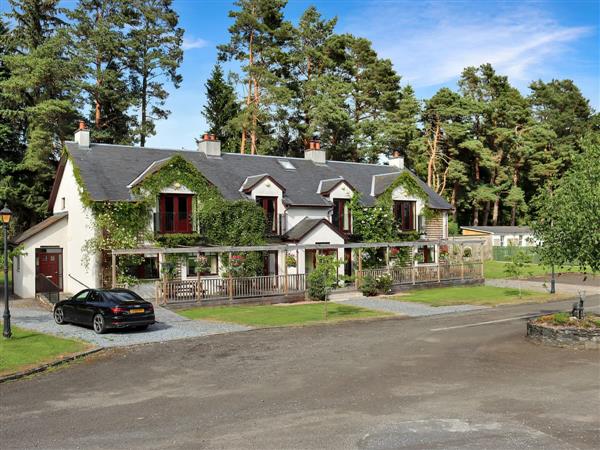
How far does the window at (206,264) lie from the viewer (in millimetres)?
29547

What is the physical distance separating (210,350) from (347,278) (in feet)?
49.0

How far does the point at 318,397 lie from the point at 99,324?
10.5m

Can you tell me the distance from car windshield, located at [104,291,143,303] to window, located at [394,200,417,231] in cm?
2312

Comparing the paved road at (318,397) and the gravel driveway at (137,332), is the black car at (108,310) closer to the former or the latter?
the gravel driveway at (137,332)

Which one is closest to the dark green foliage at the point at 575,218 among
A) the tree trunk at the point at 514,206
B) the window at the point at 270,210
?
the window at the point at 270,210

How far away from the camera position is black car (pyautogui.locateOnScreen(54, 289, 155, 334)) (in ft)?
60.4

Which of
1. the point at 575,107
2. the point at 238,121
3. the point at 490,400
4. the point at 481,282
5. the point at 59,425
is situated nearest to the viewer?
the point at 59,425

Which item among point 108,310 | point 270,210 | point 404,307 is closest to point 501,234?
point 270,210

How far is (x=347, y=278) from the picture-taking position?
30.1 metres

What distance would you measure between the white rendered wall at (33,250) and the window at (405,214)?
21.3 m

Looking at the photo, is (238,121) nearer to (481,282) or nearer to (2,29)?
(2,29)

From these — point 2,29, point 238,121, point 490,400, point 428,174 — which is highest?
point 2,29

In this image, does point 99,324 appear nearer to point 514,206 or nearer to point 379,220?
point 379,220

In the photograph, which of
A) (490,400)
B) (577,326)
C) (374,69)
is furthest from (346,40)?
(490,400)
